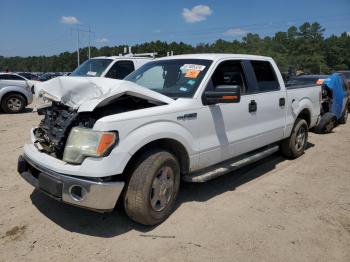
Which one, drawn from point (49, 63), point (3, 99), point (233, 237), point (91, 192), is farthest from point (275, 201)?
point (49, 63)

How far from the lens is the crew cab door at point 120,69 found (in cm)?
1139

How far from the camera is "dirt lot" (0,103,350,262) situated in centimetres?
341

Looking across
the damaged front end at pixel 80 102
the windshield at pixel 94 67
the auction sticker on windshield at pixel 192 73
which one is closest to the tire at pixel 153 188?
the damaged front end at pixel 80 102

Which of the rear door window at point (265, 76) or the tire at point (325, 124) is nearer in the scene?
the rear door window at point (265, 76)

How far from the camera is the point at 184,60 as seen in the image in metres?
4.93

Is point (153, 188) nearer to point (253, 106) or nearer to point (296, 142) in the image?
point (253, 106)

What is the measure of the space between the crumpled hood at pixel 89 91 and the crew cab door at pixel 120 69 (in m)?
7.17

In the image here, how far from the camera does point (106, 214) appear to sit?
4234mm

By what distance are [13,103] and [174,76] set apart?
10.5 meters

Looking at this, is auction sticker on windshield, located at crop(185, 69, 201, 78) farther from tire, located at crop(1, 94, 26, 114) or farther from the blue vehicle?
tire, located at crop(1, 94, 26, 114)

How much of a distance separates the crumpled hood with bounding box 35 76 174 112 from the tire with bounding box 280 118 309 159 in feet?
10.9

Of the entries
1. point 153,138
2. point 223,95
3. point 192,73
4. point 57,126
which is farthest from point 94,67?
point 153,138

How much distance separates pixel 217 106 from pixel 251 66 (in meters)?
1.30

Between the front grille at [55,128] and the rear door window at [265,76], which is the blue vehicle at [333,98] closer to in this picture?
the rear door window at [265,76]
